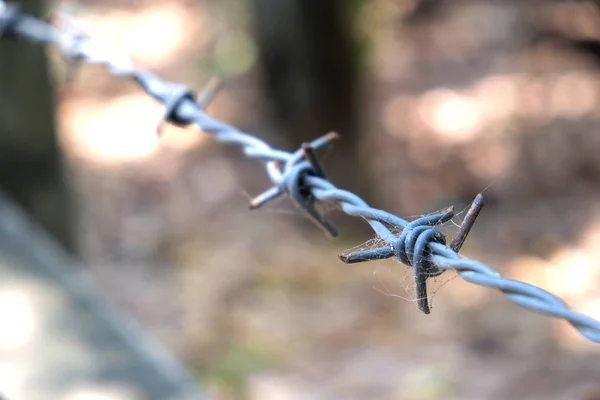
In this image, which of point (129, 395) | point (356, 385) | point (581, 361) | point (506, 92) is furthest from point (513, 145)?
point (129, 395)

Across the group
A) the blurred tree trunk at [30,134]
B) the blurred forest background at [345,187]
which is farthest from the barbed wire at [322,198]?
the blurred forest background at [345,187]

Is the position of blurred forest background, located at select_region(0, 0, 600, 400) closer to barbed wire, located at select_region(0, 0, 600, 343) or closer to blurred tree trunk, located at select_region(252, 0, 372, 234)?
blurred tree trunk, located at select_region(252, 0, 372, 234)

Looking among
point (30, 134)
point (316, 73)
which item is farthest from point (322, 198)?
point (316, 73)

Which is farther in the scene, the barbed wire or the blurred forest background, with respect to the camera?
the blurred forest background

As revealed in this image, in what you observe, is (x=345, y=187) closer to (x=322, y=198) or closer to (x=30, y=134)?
(x=30, y=134)

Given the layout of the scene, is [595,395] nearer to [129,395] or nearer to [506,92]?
[129,395]

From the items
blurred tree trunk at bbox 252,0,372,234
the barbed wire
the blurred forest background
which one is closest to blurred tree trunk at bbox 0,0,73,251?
the blurred forest background

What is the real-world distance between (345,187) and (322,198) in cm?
296

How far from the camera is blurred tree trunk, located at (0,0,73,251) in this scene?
2178mm

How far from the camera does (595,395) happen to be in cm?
247

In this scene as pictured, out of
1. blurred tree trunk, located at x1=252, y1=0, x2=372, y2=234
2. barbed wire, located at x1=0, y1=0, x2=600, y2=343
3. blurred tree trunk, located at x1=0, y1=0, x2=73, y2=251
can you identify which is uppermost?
blurred tree trunk, located at x1=252, y1=0, x2=372, y2=234

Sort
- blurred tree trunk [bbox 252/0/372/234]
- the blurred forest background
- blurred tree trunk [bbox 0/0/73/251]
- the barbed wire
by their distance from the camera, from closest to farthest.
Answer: the barbed wire
blurred tree trunk [bbox 0/0/73/251]
the blurred forest background
blurred tree trunk [bbox 252/0/372/234]

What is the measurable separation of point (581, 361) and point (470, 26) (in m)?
4.05

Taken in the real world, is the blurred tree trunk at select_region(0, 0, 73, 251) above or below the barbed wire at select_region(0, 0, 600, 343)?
above
